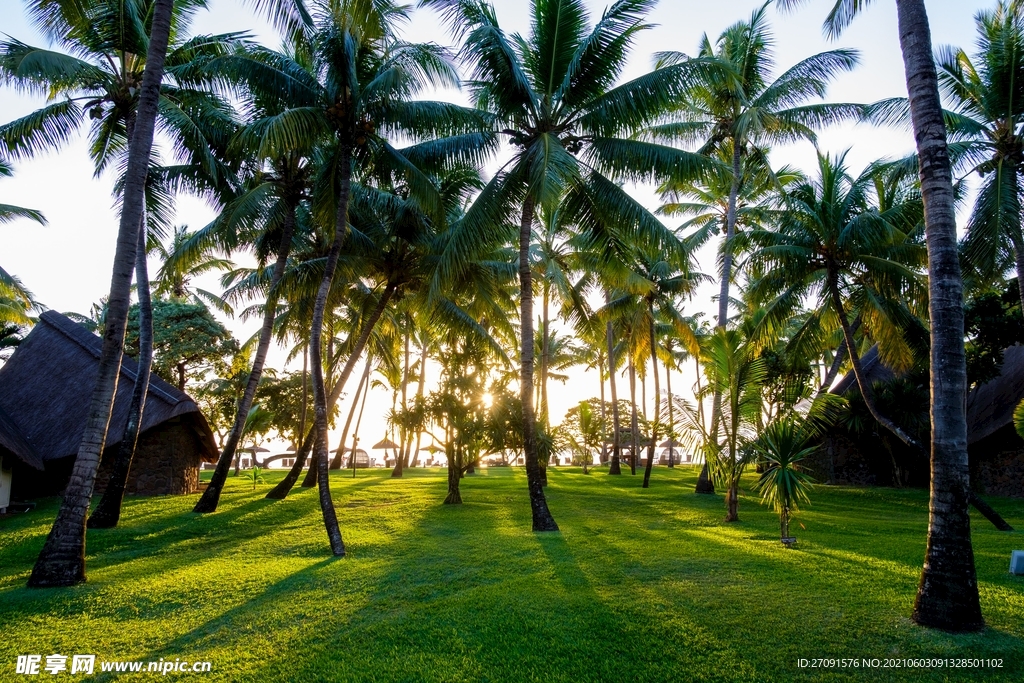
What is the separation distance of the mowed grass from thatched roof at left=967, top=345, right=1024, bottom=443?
30.2 ft

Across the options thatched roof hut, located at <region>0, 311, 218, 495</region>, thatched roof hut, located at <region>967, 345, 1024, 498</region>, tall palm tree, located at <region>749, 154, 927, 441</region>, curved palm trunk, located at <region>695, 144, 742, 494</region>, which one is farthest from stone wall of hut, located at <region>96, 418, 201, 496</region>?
thatched roof hut, located at <region>967, 345, 1024, 498</region>

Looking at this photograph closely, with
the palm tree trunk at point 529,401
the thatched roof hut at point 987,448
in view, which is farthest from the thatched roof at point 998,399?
the palm tree trunk at point 529,401

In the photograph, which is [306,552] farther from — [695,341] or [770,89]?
[770,89]

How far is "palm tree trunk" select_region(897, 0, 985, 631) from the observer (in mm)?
5656

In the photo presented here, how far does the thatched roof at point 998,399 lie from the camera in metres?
18.4

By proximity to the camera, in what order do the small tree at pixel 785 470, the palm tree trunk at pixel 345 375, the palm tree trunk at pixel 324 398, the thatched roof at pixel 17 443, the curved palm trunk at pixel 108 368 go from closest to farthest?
the curved palm trunk at pixel 108 368, the palm tree trunk at pixel 324 398, the small tree at pixel 785 470, the thatched roof at pixel 17 443, the palm tree trunk at pixel 345 375

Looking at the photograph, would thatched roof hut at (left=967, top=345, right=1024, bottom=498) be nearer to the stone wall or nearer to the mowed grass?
the stone wall

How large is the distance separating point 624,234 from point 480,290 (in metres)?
5.02

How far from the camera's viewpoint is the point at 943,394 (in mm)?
5840

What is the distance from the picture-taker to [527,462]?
11.5 meters

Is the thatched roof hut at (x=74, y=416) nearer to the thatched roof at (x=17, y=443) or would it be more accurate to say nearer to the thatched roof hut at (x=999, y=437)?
the thatched roof at (x=17, y=443)

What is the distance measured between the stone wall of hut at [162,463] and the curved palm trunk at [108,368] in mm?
10438

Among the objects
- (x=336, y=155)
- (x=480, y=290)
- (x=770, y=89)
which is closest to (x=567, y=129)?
A: (x=336, y=155)

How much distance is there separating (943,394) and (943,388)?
6 centimetres
